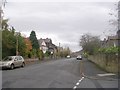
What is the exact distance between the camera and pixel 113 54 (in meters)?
31.2

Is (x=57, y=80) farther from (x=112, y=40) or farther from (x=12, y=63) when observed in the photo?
(x=112, y=40)

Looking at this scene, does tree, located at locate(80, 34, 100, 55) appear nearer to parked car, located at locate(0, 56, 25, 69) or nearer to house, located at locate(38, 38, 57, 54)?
house, located at locate(38, 38, 57, 54)

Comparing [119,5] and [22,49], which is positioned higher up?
[119,5]

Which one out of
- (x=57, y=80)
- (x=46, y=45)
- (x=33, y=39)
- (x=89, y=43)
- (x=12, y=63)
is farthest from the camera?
(x=46, y=45)

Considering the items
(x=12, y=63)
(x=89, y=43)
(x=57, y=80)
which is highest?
(x=89, y=43)

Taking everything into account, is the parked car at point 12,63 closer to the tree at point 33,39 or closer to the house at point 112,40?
the house at point 112,40

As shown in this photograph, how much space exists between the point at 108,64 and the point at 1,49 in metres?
21.3

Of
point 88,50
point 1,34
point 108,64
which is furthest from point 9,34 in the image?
point 88,50

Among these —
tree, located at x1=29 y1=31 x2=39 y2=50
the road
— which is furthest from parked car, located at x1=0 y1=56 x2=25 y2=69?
tree, located at x1=29 y1=31 x2=39 y2=50

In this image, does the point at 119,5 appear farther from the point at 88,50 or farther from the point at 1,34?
the point at 88,50

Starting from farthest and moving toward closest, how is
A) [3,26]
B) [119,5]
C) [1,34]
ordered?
[3,26], [1,34], [119,5]

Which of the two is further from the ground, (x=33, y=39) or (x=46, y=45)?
(x=33, y=39)

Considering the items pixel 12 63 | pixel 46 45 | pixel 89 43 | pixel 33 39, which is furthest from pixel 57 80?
pixel 46 45

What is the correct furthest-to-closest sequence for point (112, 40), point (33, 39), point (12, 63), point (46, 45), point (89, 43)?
point (46, 45), point (89, 43), point (33, 39), point (112, 40), point (12, 63)
